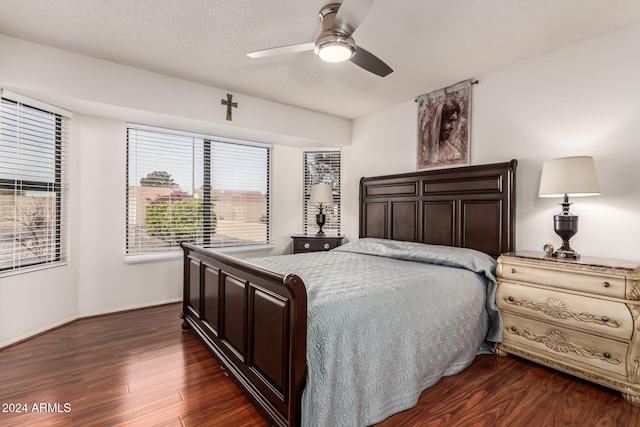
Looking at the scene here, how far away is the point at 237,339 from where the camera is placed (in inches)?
81.9

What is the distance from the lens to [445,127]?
3.54 m

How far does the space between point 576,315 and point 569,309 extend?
0.05 meters

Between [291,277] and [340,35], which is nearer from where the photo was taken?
[291,277]

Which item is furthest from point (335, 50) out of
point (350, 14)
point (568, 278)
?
point (568, 278)

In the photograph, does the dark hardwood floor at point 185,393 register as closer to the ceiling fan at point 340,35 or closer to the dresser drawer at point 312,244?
the dresser drawer at point 312,244

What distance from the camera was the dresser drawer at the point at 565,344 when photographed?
200 cm

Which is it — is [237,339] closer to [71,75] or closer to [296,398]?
[296,398]

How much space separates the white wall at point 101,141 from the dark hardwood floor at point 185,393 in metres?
0.50

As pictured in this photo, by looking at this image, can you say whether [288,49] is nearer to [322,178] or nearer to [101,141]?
[101,141]

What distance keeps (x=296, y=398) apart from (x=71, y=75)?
10.7 ft

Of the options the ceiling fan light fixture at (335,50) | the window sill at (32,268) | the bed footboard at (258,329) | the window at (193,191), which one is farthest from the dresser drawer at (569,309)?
the window sill at (32,268)

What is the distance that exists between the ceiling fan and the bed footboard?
1.47 m

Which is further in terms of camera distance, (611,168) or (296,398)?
(611,168)

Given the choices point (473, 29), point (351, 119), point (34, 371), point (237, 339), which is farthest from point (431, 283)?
point (351, 119)
